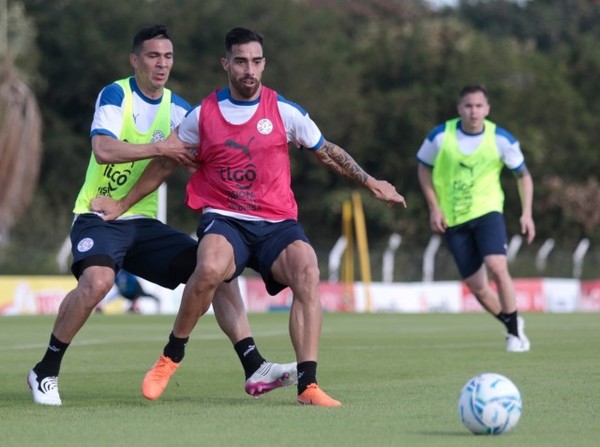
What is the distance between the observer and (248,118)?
9.52 metres

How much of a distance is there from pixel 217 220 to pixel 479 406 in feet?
8.92

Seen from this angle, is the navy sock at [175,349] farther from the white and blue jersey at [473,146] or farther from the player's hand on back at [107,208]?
the white and blue jersey at [473,146]

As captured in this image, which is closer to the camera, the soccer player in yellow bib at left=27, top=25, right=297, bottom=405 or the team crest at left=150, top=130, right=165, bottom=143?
the soccer player in yellow bib at left=27, top=25, right=297, bottom=405

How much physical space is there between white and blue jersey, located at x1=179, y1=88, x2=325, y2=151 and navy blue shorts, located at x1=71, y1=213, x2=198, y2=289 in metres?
0.76

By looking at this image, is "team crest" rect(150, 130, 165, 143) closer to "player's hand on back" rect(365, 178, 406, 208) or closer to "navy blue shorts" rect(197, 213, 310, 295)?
"navy blue shorts" rect(197, 213, 310, 295)

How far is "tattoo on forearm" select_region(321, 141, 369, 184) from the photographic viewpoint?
9766mm

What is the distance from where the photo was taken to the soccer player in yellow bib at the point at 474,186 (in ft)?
50.3

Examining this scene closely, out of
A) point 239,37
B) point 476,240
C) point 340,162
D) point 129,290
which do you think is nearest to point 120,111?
point 239,37

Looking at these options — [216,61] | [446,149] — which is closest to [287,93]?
Answer: [216,61]

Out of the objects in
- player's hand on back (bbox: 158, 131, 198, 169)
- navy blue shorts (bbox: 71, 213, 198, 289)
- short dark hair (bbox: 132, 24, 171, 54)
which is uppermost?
short dark hair (bbox: 132, 24, 171, 54)

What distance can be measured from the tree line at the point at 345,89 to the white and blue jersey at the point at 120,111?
41.5m

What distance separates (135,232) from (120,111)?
790 mm

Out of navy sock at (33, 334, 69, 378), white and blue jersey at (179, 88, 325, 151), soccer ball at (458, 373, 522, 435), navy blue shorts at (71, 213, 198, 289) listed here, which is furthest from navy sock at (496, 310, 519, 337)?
soccer ball at (458, 373, 522, 435)

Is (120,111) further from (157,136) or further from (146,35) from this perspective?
(146,35)
